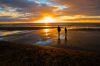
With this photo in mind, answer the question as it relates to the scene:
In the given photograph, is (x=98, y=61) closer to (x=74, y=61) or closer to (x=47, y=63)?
(x=74, y=61)

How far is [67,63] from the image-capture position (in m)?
13.5

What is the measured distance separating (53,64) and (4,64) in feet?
11.4

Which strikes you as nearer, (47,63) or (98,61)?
(47,63)

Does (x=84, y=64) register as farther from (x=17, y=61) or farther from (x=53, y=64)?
(x=17, y=61)

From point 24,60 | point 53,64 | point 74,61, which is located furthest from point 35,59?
point 74,61

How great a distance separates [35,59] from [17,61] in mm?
1554

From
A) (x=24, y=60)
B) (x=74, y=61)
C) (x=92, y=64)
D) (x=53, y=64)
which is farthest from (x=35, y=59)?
(x=92, y=64)

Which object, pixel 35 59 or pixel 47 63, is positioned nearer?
pixel 47 63

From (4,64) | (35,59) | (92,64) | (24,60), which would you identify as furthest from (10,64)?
(92,64)

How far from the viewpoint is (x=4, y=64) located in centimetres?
1284

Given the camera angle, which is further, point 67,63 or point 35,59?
point 35,59

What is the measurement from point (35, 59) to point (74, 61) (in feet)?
10.2

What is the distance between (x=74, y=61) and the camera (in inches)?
555

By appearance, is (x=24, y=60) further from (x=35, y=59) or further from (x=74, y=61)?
(x=74, y=61)
